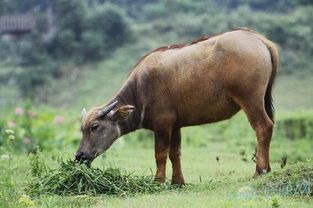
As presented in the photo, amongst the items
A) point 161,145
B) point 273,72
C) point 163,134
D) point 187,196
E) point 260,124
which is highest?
point 273,72

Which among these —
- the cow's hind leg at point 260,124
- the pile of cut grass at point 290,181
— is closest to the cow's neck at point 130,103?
the cow's hind leg at point 260,124

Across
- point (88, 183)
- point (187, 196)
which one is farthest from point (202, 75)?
point (88, 183)

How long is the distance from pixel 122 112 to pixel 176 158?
3.14 ft

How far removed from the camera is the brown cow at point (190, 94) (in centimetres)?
805

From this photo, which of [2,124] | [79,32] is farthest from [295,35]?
[2,124]

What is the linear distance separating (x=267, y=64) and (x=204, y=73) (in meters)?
0.79

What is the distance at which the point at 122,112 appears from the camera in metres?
8.45

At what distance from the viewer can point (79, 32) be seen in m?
34.4

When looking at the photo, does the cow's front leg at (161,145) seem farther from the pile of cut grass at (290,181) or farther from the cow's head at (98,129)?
the pile of cut grass at (290,181)

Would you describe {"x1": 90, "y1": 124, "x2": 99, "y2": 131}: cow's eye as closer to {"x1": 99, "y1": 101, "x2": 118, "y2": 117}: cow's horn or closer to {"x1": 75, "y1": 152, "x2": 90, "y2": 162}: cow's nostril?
{"x1": 99, "y1": 101, "x2": 118, "y2": 117}: cow's horn

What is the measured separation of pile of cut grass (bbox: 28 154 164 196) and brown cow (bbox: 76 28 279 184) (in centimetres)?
32

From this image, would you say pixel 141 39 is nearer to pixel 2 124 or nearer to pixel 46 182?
pixel 2 124

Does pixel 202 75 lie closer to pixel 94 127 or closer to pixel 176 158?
pixel 176 158

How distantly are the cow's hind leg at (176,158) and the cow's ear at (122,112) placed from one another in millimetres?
713
